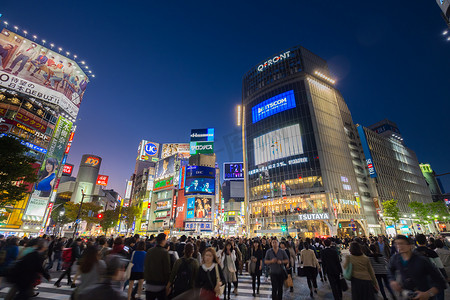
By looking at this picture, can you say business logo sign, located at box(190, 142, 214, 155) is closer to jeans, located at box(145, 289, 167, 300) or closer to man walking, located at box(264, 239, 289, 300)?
man walking, located at box(264, 239, 289, 300)

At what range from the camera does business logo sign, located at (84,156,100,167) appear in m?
102

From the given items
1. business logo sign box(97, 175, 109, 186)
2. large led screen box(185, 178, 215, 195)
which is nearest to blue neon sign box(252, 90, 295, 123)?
large led screen box(185, 178, 215, 195)

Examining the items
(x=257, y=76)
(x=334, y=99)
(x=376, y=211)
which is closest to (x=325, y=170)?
(x=376, y=211)

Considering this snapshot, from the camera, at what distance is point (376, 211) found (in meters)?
57.2

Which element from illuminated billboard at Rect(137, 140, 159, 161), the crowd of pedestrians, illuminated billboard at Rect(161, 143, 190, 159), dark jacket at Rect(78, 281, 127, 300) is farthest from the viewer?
illuminated billboard at Rect(137, 140, 159, 161)

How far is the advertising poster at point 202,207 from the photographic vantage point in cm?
5583

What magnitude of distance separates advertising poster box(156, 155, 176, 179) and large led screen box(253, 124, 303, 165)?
26.0m

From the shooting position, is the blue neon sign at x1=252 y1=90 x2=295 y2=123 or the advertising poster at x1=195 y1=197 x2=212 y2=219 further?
the blue neon sign at x1=252 y1=90 x2=295 y2=123

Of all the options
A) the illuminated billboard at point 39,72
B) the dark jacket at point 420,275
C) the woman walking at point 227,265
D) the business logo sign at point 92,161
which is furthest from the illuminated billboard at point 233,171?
the dark jacket at point 420,275

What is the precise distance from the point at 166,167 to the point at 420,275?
68325mm

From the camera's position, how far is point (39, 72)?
39094 millimetres

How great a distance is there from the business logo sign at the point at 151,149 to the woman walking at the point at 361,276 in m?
82.7

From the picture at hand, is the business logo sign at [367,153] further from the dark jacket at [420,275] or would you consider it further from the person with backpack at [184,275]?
the person with backpack at [184,275]

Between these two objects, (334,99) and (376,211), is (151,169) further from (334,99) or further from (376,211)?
(376,211)
